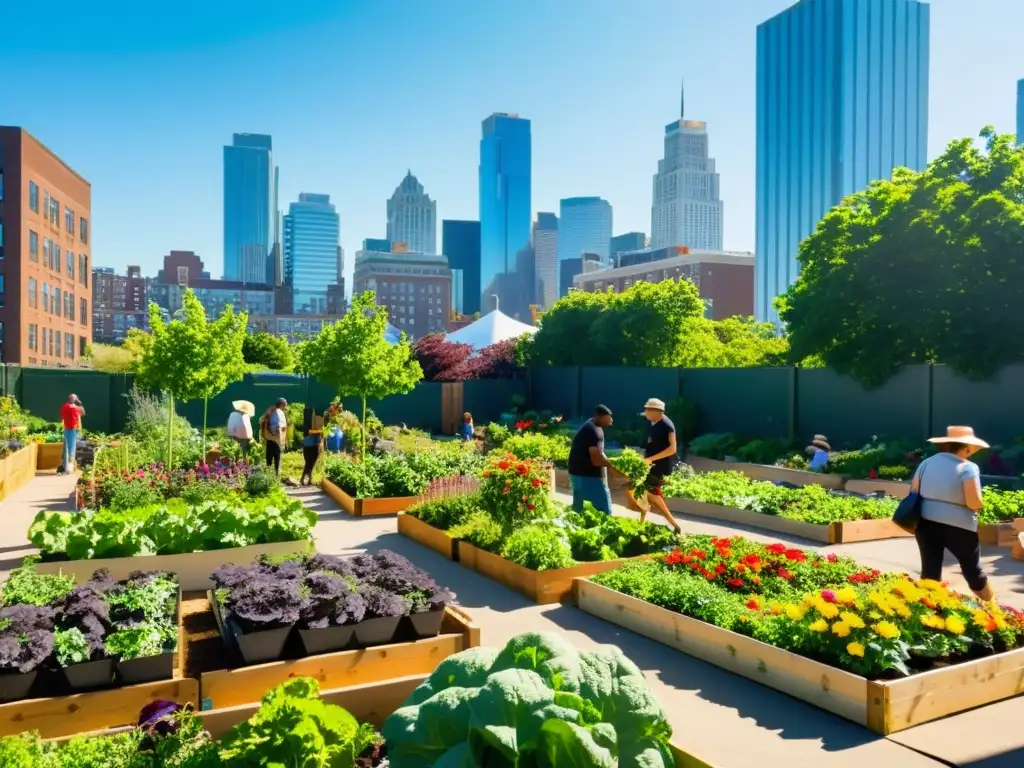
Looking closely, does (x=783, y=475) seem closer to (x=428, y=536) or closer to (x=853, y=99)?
(x=428, y=536)

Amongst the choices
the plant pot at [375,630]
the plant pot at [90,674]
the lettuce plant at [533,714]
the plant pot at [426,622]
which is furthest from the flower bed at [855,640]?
the plant pot at [90,674]

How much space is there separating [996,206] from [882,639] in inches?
606

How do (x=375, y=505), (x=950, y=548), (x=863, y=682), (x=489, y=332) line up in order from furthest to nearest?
(x=489, y=332)
(x=375, y=505)
(x=950, y=548)
(x=863, y=682)

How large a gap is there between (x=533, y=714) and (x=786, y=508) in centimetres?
971

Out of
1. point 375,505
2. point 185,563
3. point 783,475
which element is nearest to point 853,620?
point 185,563

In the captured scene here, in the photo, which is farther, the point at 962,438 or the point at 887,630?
the point at 962,438

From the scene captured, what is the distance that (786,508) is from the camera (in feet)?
39.5

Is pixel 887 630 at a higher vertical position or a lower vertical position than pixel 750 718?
higher

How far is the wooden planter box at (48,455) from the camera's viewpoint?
→ 19.2 m

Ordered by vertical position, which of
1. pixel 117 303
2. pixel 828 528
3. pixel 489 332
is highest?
pixel 117 303

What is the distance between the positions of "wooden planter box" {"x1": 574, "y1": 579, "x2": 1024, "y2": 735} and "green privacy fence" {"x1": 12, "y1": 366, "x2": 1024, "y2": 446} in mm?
12859

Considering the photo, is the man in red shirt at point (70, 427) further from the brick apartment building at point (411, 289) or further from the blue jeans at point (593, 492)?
the brick apartment building at point (411, 289)

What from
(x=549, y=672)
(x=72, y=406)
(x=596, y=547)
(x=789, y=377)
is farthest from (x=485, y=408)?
(x=549, y=672)

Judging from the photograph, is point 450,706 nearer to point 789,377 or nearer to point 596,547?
point 596,547
